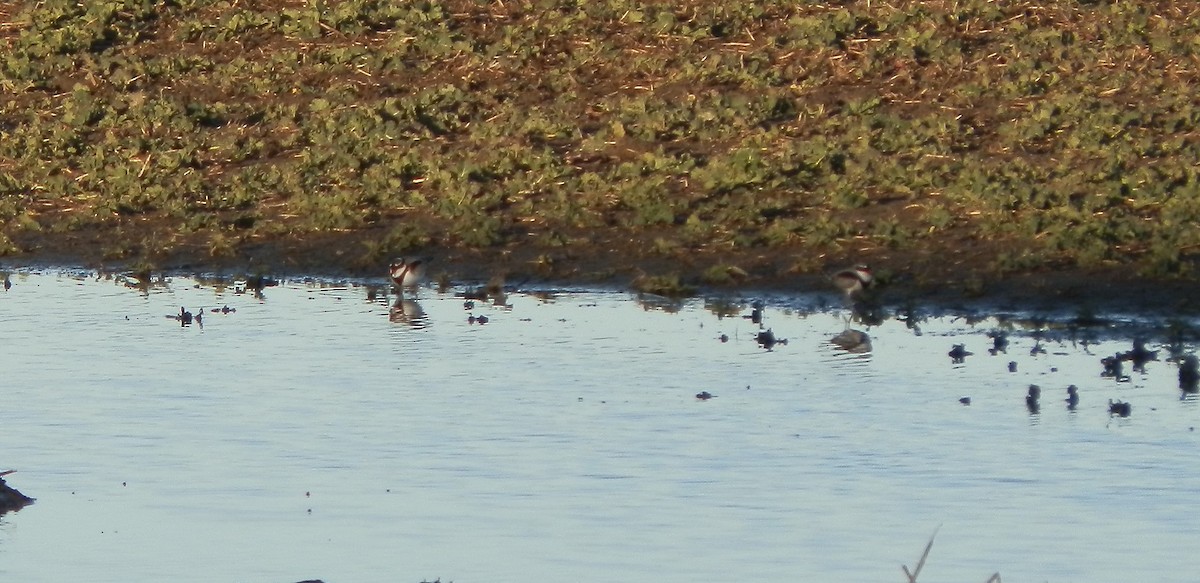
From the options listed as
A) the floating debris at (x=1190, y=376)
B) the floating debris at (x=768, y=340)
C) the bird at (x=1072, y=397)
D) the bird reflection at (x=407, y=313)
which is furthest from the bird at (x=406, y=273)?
the floating debris at (x=1190, y=376)

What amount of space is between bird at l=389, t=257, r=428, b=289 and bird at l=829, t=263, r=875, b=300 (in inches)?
110

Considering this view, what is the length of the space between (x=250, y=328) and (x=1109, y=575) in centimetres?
720

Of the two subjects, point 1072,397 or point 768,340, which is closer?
point 1072,397

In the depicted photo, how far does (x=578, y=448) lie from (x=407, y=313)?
4473mm

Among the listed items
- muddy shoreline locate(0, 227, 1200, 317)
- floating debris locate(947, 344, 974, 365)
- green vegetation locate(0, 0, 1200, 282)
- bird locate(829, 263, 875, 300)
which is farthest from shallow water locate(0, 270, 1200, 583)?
green vegetation locate(0, 0, 1200, 282)

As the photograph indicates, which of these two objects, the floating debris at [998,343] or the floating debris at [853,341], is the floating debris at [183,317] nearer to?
the floating debris at [853,341]

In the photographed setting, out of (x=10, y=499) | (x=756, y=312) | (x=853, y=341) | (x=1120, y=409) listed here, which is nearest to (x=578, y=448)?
(x=10, y=499)

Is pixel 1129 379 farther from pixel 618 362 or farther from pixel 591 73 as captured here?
pixel 591 73

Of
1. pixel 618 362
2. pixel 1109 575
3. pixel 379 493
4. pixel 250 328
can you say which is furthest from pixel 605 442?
pixel 250 328

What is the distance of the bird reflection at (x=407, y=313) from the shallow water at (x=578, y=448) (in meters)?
0.06

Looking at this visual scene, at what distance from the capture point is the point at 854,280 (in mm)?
14867

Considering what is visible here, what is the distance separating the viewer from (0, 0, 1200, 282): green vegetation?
55.5ft

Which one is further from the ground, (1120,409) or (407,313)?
(407,313)

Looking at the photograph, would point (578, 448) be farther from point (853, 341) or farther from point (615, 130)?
point (615, 130)
